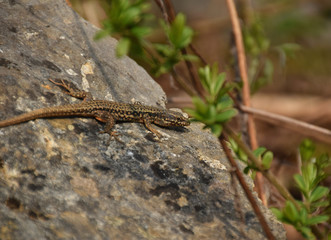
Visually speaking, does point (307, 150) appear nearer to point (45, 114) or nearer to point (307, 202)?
point (307, 202)

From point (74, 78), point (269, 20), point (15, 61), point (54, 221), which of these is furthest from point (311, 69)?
point (54, 221)

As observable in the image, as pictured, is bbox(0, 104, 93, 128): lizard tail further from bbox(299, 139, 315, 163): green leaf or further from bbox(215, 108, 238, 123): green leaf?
bbox(299, 139, 315, 163): green leaf

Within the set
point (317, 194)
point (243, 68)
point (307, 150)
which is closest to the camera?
point (317, 194)

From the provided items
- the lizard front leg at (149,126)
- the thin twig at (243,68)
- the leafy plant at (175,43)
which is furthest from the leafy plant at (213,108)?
the thin twig at (243,68)

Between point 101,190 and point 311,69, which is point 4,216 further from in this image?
point 311,69

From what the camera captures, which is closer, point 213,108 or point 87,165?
point 213,108

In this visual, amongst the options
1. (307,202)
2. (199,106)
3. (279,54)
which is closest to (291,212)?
(307,202)

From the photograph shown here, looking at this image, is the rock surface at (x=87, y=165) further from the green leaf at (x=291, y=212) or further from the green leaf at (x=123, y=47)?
the green leaf at (x=123, y=47)
